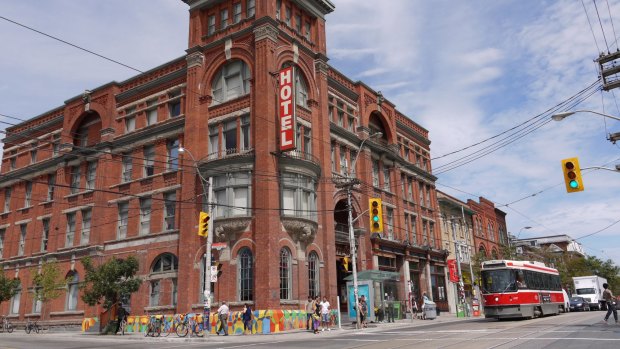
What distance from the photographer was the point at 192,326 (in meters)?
25.6

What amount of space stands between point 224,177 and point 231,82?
7.11 m

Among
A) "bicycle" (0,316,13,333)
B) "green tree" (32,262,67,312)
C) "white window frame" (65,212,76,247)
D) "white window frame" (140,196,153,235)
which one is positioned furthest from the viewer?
"white window frame" (65,212,76,247)

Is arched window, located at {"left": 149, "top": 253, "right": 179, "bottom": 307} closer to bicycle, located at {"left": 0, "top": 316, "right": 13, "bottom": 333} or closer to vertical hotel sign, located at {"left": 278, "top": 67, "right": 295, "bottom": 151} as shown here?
vertical hotel sign, located at {"left": 278, "top": 67, "right": 295, "bottom": 151}

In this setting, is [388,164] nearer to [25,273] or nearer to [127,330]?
[127,330]

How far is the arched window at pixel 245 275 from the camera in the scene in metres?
28.5

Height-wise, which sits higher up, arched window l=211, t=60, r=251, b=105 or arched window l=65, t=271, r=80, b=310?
arched window l=211, t=60, r=251, b=105

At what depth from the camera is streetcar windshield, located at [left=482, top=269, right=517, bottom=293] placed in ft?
91.5

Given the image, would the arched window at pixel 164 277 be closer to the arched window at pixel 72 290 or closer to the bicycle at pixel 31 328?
the arched window at pixel 72 290

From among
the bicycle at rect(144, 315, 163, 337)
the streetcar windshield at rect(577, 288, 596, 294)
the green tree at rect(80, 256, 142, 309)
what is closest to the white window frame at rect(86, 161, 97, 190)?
the green tree at rect(80, 256, 142, 309)

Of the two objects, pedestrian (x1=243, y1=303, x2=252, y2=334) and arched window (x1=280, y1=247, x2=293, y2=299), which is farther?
arched window (x1=280, y1=247, x2=293, y2=299)

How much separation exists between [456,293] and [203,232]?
36221 millimetres

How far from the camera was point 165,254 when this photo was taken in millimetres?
33500

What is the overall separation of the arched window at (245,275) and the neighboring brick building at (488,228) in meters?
40.2

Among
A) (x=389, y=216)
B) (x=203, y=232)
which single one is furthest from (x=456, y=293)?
(x=203, y=232)
